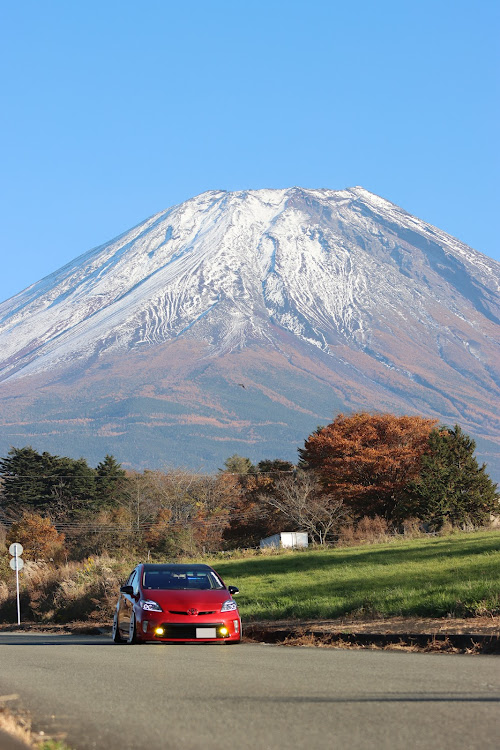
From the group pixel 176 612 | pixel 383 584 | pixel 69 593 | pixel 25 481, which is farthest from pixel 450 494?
pixel 25 481

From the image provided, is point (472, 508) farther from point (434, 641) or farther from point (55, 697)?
point (55, 697)

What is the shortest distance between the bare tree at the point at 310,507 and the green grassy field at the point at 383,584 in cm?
2894

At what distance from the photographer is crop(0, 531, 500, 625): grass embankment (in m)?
17.3

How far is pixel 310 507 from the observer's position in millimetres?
64562

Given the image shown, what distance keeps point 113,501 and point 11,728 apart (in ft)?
279

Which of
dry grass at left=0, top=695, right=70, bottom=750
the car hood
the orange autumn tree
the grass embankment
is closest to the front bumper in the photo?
the car hood

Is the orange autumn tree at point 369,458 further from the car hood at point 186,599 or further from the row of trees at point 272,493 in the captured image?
the car hood at point 186,599

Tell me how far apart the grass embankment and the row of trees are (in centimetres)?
1845

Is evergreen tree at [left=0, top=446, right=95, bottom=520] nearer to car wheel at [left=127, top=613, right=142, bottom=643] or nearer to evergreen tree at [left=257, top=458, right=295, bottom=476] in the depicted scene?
evergreen tree at [left=257, top=458, right=295, bottom=476]

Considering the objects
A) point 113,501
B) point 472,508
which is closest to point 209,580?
point 472,508

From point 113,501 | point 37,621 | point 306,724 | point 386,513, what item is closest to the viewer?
point 306,724

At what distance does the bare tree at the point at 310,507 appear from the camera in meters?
62.0

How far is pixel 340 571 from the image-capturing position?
2623 centimetres

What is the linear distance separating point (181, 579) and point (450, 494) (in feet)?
121
